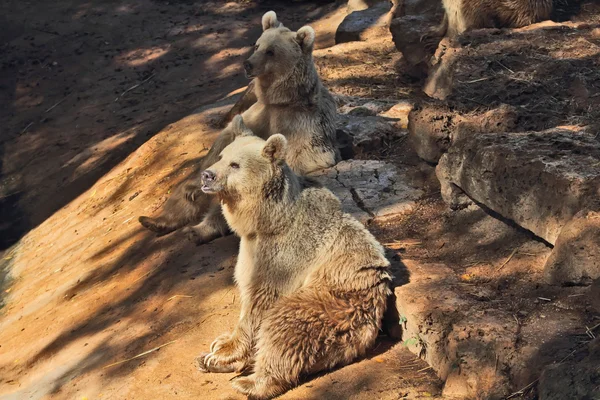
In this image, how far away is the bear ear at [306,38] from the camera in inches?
310

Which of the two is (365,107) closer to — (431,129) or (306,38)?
(306,38)

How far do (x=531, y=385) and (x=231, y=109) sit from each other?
6.58m

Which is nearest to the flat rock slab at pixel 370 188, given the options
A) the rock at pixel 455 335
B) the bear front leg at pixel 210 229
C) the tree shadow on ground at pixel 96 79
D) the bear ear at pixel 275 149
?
the bear front leg at pixel 210 229

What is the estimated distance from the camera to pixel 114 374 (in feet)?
19.0

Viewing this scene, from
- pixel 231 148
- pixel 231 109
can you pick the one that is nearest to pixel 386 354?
pixel 231 148

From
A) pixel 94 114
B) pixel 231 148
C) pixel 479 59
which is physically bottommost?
pixel 94 114

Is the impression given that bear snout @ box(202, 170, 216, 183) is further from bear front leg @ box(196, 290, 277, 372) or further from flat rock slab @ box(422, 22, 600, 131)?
flat rock slab @ box(422, 22, 600, 131)

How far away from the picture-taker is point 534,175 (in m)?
5.38

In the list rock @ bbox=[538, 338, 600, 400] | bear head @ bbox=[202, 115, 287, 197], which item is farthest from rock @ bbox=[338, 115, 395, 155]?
rock @ bbox=[538, 338, 600, 400]

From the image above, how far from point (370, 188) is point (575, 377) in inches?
148

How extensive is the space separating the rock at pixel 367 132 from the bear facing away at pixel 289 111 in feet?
1.12

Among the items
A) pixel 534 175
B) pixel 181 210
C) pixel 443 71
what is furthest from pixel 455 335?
pixel 443 71

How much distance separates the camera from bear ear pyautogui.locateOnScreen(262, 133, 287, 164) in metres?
5.24

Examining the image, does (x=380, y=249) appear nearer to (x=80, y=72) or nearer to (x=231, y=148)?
(x=231, y=148)
